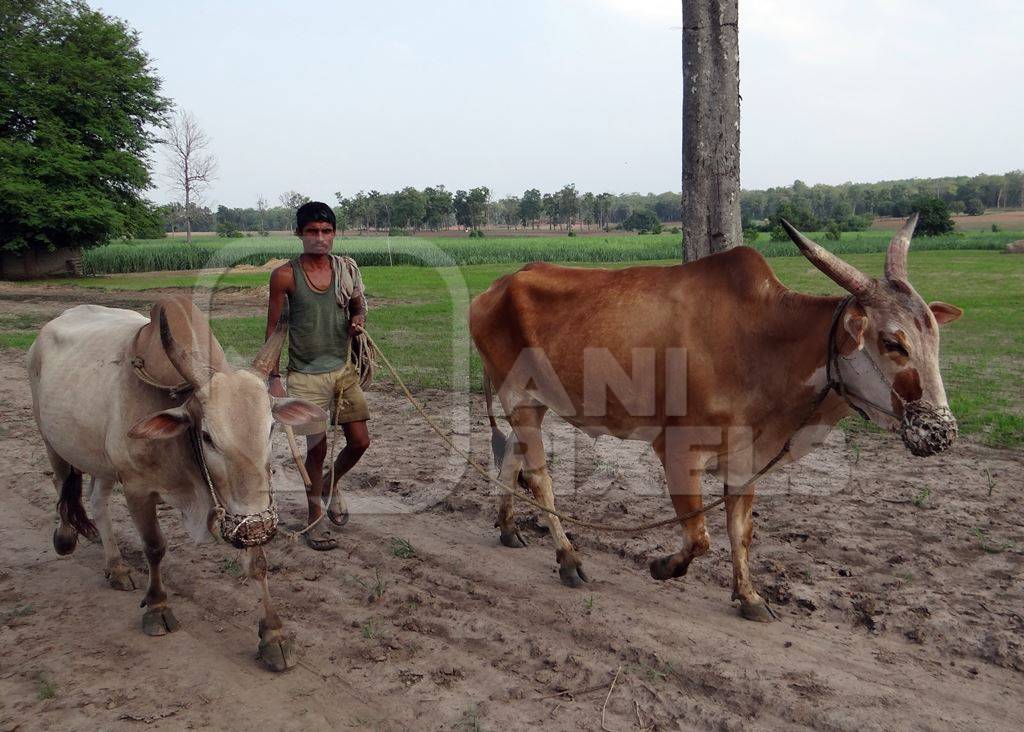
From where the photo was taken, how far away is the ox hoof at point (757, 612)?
4039 mm

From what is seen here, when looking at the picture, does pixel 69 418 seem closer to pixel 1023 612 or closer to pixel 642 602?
pixel 642 602

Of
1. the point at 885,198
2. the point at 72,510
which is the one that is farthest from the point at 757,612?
the point at 885,198

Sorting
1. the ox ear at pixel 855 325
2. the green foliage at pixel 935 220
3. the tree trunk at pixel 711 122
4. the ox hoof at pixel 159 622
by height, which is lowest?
the ox hoof at pixel 159 622

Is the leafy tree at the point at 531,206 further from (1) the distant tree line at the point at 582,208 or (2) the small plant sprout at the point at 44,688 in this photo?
(2) the small plant sprout at the point at 44,688

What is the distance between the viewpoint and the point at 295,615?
4262mm

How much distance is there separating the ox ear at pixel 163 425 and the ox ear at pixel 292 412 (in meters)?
0.41

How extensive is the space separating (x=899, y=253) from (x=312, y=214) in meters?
3.37

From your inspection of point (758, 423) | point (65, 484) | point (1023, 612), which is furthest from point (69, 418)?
point (1023, 612)

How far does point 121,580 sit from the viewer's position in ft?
15.3

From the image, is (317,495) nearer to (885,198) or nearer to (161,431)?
(161,431)

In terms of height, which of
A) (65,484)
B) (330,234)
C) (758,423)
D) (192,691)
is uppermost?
(330,234)

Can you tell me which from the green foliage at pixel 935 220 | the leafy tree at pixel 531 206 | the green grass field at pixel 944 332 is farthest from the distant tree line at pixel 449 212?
the green grass field at pixel 944 332

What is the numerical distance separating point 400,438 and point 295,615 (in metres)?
3.51

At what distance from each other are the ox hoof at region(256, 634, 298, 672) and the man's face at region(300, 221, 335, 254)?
2.43 m
